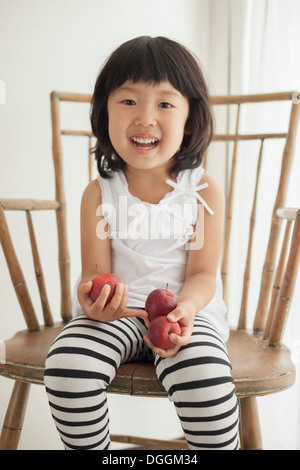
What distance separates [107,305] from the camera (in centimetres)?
70

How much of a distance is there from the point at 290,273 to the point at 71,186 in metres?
0.68

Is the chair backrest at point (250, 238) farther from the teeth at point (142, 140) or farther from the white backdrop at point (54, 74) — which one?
the teeth at point (142, 140)

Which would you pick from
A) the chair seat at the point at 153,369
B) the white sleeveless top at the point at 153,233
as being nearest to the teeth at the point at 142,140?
the white sleeveless top at the point at 153,233

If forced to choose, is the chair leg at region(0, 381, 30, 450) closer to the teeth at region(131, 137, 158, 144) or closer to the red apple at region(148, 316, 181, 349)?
the red apple at region(148, 316, 181, 349)

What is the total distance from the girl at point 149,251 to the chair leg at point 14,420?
176 millimetres

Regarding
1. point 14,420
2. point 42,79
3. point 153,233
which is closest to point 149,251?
point 153,233

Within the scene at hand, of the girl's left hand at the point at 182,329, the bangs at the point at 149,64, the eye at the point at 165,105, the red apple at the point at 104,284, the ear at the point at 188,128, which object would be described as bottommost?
the girl's left hand at the point at 182,329

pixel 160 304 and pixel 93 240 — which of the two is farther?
pixel 93 240

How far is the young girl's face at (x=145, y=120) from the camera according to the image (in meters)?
0.81

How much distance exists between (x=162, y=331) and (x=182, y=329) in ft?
0.13

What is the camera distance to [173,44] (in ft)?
2.74

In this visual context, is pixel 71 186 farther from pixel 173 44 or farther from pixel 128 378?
pixel 128 378

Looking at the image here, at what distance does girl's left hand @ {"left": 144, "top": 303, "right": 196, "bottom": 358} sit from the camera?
65 cm

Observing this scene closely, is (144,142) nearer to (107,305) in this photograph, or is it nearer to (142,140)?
(142,140)
